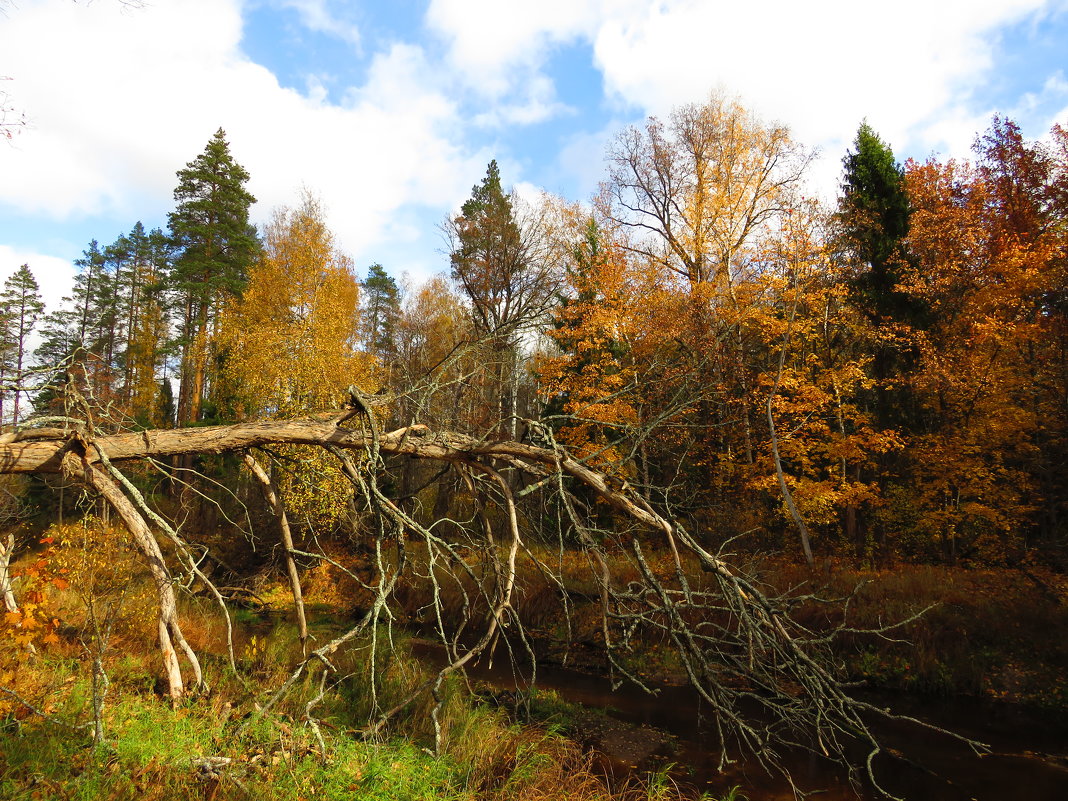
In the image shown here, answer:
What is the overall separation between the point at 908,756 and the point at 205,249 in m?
27.6

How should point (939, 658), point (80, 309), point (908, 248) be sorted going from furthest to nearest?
point (80, 309) < point (908, 248) < point (939, 658)

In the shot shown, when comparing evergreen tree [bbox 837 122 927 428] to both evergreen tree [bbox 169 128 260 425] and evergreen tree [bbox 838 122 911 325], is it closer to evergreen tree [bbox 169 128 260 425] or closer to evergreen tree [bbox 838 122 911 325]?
evergreen tree [bbox 838 122 911 325]

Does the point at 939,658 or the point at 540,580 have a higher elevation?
the point at 540,580

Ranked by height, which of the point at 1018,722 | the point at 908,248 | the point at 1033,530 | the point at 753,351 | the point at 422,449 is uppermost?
the point at 908,248

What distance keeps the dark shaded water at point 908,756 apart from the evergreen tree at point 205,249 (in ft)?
65.9

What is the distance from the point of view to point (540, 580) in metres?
13.3

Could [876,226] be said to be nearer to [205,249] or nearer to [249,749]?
[249,749]

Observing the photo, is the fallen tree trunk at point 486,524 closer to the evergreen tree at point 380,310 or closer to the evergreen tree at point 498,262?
the evergreen tree at point 498,262

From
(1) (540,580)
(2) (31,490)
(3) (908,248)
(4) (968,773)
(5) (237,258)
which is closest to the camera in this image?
(4) (968,773)

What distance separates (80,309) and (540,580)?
33.5m

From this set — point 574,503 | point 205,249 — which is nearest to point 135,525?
point 574,503

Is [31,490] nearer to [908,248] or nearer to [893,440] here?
[893,440]

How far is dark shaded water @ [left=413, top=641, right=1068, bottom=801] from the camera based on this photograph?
22.6ft

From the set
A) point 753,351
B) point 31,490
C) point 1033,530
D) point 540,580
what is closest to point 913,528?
point 1033,530
